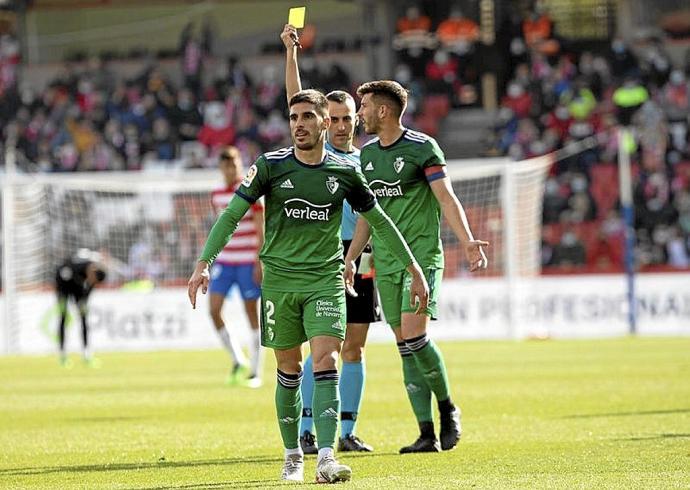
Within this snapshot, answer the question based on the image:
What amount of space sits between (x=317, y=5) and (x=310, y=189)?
30.6m

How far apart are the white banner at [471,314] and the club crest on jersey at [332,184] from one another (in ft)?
53.2

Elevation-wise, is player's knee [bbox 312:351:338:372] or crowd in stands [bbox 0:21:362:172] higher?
crowd in stands [bbox 0:21:362:172]

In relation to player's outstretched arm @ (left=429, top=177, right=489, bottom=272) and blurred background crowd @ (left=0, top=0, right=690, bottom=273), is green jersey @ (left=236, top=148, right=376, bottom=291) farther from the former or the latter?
blurred background crowd @ (left=0, top=0, right=690, bottom=273)

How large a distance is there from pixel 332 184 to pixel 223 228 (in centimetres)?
68

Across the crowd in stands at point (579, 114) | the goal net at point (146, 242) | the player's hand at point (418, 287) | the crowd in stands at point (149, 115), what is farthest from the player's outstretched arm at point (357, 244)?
the crowd in stands at point (149, 115)

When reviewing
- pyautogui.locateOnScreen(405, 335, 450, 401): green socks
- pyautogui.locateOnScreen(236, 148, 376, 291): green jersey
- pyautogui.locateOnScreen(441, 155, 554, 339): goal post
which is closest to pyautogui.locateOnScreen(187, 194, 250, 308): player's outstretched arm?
pyautogui.locateOnScreen(236, 148, 376, 291): green jersey

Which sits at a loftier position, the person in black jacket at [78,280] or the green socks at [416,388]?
the person in black jacket at [78,280]

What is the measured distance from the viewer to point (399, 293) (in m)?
9.65

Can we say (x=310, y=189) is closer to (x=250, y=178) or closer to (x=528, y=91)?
(x=250, y=178)

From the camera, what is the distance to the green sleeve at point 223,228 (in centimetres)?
779

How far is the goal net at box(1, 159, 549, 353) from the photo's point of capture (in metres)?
24.2

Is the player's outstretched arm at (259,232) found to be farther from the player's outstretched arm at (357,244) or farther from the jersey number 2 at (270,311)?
the jersey number 2 at (270,311)

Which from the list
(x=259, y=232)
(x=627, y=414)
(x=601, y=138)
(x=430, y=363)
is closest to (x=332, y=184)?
(x=430, y=363)

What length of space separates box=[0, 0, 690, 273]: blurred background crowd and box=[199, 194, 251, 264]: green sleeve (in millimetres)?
23222
